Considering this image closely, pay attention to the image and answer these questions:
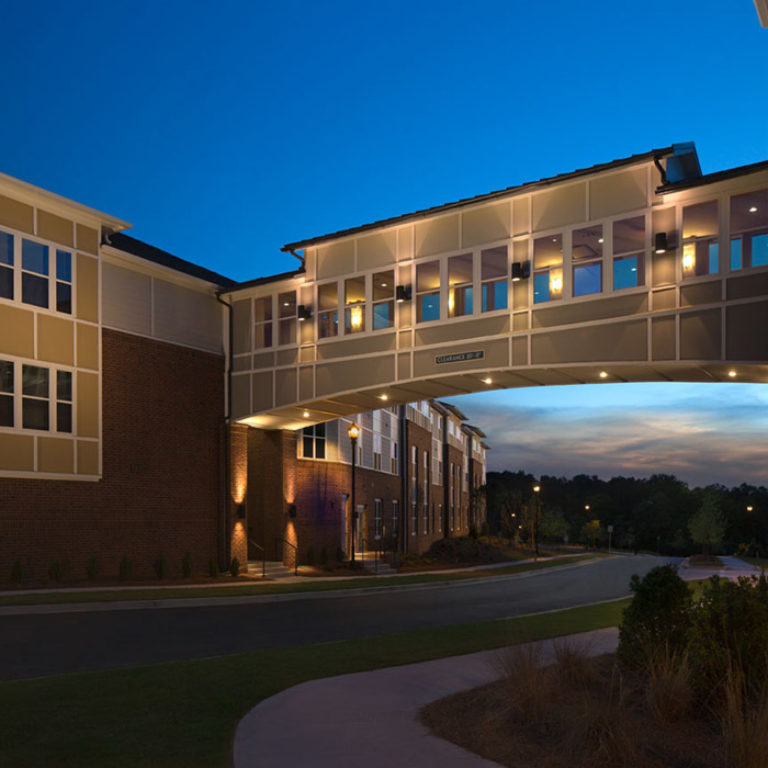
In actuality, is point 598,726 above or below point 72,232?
below

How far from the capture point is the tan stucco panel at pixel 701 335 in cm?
1983

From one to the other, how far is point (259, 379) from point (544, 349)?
11.0 m

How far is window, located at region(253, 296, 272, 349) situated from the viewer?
97.7 feet

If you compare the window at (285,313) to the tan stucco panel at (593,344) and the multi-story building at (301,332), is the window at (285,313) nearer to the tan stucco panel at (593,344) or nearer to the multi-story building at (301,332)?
the multi-story building at (301,332)

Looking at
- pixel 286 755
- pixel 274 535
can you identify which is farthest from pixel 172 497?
pixel 286 755

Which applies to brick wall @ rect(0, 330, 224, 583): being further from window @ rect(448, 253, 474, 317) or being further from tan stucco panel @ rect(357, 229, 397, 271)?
window @ rect(448, 253, 474, 317)

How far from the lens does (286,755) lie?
20.9 ft

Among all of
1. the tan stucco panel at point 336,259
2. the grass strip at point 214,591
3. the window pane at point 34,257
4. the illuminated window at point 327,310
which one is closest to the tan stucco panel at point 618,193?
the tan stucco panel at point 336,259

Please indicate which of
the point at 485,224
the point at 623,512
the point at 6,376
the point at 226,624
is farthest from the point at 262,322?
the point at 623,512

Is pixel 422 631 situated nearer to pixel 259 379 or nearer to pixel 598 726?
pixel 598 726

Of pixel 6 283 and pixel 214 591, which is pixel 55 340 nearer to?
pixel 6 283

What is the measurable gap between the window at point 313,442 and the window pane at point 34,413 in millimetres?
13561

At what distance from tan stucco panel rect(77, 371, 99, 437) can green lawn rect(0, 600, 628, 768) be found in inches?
552

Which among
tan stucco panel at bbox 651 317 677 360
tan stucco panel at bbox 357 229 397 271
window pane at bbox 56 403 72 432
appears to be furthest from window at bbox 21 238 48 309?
tan stucco panel at bbox 651 317 677 360
